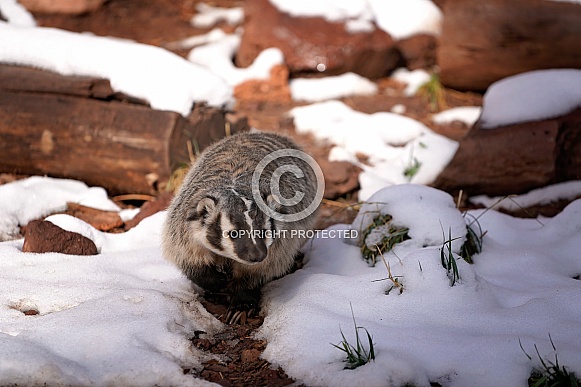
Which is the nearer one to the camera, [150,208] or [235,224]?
[235,224]

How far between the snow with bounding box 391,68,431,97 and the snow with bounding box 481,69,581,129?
230cm

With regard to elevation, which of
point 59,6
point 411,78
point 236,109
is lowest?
point 236,109

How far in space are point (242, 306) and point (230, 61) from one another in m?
4.91

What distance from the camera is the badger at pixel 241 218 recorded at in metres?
3.28

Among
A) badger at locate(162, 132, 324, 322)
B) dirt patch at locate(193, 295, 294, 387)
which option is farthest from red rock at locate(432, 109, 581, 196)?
dirt patch at locate(193, 295, 294, 387)

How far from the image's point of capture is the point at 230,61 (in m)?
8.08

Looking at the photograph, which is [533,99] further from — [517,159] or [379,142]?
[379,142]

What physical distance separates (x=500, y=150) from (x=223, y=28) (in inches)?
199

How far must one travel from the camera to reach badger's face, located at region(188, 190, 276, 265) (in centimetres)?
324

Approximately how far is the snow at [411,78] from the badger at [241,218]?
400cm

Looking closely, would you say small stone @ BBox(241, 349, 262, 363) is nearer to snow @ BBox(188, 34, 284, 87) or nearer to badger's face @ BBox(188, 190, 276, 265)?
badger's face @ BBox(188, 190, 276, 265)

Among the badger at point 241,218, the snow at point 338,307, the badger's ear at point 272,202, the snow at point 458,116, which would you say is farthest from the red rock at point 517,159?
the badger's ear at point 272,202

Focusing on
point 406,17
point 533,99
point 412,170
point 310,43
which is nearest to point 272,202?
point 412,170

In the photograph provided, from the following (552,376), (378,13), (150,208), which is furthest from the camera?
(378,13)
